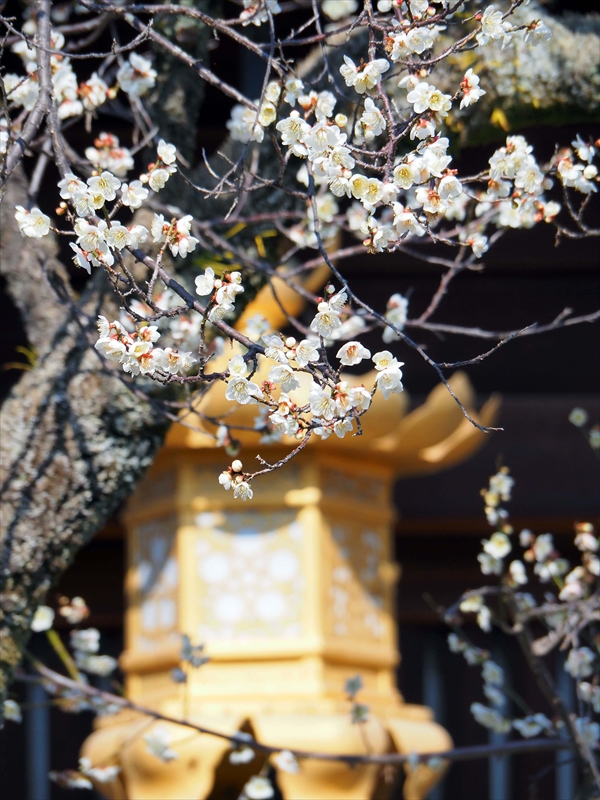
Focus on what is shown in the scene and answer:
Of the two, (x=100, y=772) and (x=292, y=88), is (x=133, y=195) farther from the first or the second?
(x=100, y=772)

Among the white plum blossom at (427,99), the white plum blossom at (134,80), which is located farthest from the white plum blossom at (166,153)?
the white plum blossom at (134,80)

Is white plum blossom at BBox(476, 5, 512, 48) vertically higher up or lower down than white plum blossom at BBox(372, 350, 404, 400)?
higher up

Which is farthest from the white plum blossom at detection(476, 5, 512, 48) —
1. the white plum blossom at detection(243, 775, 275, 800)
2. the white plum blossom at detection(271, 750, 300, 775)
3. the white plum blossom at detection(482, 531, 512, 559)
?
the white plum blossom at detection(243, 775, 275, 800)

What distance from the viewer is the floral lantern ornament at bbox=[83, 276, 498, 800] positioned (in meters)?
2.40

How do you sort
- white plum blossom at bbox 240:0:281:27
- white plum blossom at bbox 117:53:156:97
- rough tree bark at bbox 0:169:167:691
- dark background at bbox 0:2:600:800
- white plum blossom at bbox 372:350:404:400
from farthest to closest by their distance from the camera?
dark background at bbox 0:2:600:800 → white plum blossom at bbox 117:53:156:97 → rough tree bark at bbox 0:169:167:691 → white plum blossom at bbox 240:0:281:27 → white plum blossom at bbox 372:350:404:400

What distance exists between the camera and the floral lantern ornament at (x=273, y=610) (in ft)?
7.88

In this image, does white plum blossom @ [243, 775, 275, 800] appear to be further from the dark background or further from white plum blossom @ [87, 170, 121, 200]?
white plum blossom @ [87, 170, 121, 200]

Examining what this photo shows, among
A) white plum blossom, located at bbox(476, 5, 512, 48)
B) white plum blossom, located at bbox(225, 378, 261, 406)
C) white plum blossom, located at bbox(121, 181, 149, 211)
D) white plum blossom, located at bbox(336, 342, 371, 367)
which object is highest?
white plum blossom, located at bbox(476, 5, 512, 48)

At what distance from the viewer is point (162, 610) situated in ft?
8.95

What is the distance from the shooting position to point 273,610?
2607 millimetres

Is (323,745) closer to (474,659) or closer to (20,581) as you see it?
(474,659)

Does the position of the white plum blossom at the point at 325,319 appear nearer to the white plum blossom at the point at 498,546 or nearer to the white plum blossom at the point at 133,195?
the white plum blossom at the point at 133,195

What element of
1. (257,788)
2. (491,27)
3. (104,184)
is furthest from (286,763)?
(491,27)

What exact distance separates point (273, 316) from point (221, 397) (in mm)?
366
